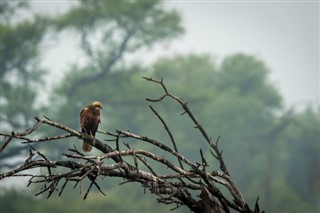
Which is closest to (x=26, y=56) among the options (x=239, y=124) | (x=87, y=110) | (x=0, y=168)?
(x=0, y=168)

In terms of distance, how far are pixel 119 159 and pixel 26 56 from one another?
35246mm

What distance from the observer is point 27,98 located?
35.6 meters

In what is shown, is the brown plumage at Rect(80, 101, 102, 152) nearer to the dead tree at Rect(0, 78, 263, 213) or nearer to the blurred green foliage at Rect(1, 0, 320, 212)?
the dead tree at Rect(0, 78, 263, 213)

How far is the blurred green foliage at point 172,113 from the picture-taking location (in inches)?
1401

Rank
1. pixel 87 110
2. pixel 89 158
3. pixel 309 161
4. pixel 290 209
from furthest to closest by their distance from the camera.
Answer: pixel 309 161, pixel 290 209, pixel 87 110, pixel 89 158

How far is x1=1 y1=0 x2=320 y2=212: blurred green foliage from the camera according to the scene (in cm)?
3559

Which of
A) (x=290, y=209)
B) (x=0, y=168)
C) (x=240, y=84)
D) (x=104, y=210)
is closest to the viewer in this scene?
(x=0, y=168)

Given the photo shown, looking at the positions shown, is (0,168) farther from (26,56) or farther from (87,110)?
(87,110)

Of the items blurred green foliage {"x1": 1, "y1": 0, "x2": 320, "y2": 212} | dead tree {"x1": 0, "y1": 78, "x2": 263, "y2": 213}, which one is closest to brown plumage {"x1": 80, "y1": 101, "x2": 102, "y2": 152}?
dead tree {"x1": 0, "y1": 78, "x2": 263, "y2": 213}

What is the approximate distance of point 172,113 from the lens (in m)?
39.2

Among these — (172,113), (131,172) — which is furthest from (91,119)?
(172,113)

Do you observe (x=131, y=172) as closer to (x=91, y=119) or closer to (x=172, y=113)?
(x=91, y=119)

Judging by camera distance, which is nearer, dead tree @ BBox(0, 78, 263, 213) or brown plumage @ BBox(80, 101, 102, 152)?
dead tree @ BBox(0, 78, 263, 213)

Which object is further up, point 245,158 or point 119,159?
point 245,158
